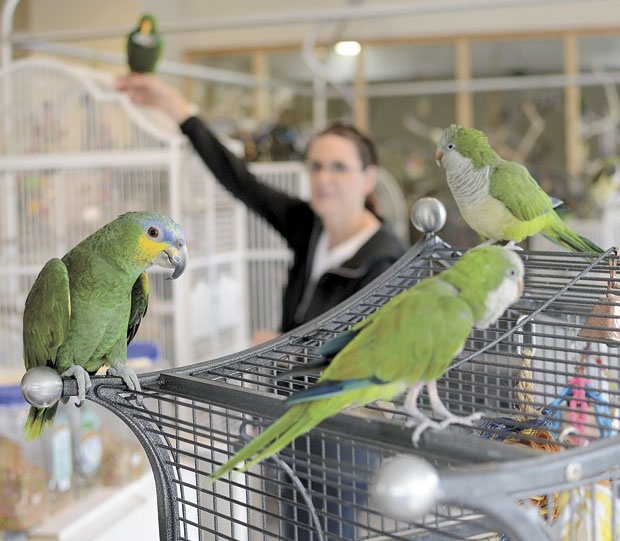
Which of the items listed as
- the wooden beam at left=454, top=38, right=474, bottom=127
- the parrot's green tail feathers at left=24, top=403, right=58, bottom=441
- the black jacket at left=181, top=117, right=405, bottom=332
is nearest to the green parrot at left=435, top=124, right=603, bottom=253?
the parrot's green tail feathers at left=24, top=403, right=58, bottom=441

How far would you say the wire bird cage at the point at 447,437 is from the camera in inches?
14.7

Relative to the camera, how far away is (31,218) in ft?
6.91

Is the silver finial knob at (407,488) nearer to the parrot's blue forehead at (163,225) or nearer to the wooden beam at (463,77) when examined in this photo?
the parrot's blue forehead at (163,225)

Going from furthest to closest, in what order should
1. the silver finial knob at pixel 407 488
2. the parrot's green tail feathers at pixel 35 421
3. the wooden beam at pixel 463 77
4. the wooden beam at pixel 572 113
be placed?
the wooden beam at pixel 463 77 → the wooden beam at pixel 572 113 → the parrot's green tail feathers at pixel 35 421 → the silver finial knob at pixel 407 488

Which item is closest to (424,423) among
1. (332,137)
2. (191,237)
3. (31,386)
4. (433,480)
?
(433,480)

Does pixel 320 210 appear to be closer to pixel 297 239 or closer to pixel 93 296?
pixel 297 239

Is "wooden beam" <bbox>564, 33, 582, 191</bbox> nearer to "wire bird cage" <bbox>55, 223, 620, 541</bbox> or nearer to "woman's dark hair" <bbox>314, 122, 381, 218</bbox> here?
"woman's dark hair" <bbox>314, 122, 381, 218</bbox>

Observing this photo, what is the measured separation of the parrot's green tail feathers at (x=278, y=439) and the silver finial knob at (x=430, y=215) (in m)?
0.37

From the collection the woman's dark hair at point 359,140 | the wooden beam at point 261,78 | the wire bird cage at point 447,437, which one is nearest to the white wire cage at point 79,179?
the woman's dark hair at point 359,140

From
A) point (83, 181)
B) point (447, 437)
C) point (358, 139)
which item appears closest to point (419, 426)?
point (447, 437)

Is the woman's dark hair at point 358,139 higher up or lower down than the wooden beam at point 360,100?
lower down

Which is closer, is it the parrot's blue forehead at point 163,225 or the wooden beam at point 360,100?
the parrot's blue forehead at point 163,225

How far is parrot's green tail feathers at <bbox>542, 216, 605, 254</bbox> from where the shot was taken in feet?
2.32

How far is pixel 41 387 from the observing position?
574 mm
